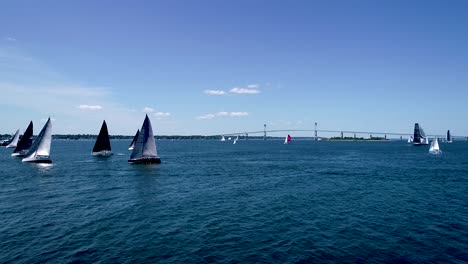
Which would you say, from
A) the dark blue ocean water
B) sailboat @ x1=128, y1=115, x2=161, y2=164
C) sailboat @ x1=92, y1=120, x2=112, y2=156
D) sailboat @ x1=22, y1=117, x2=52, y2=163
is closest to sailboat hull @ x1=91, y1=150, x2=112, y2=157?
sailboat @ x1=92, y1=120, x2=112, y2=156

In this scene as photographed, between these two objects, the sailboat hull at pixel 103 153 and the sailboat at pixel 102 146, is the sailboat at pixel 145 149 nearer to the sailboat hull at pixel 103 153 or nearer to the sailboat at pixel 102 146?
the sailboat at pixel 102 146

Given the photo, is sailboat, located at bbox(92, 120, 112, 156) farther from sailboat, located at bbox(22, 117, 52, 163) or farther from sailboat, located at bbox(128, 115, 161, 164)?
sailboat, located at bbox(128, 115, 161, 164)

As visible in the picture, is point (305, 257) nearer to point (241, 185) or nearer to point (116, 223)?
point (116, 223)

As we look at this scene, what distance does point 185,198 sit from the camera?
170ft

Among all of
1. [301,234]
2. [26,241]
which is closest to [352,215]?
[301,234]

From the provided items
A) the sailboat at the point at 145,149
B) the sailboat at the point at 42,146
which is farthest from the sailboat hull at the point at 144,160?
the sailboat at the point at 42,146

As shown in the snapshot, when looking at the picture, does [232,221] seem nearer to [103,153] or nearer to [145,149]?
[145,149]

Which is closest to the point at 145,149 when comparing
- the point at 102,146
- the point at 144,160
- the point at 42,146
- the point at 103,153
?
the point at 144,160

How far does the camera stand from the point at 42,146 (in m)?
99.5

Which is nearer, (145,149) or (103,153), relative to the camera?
(145,149)

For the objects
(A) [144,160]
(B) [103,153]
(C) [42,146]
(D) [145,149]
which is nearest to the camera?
(D) [145,149]

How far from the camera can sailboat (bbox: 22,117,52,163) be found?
322ft

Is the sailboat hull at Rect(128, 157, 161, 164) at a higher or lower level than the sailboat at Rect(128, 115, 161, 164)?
lower

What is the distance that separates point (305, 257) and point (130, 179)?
53.2 metres
